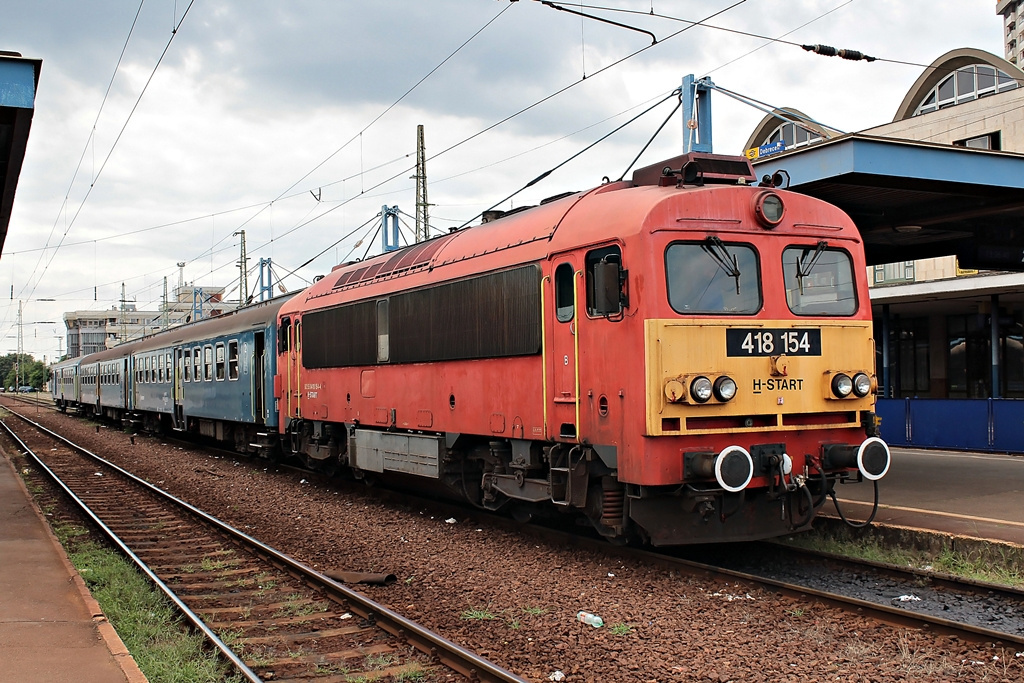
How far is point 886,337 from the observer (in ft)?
80.0

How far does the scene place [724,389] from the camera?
25.3 ft

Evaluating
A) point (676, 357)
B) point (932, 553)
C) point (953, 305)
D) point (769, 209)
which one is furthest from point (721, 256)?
point (953, 305)

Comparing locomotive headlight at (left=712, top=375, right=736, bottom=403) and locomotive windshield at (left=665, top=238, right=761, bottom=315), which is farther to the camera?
locomotive windshield at (left=665, top=238, right=761, bottom=315)

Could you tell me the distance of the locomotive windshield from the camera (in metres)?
7.89

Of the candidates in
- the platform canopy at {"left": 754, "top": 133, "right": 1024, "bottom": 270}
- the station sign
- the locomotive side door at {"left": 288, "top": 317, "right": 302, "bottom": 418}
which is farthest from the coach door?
the platform canopy at {"left": 754, "top": 133, "right": 1024, "bottom": 270}

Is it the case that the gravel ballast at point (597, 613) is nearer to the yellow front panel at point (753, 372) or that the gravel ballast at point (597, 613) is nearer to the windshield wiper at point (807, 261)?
the yellow front panel at point (753, 372)

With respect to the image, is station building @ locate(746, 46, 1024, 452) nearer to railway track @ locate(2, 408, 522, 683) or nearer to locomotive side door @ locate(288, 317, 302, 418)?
locomotive side door @ locate(288, 317, 302, 418)

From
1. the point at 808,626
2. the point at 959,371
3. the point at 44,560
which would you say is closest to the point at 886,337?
the point at 959,371

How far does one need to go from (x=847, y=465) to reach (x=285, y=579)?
539 cm

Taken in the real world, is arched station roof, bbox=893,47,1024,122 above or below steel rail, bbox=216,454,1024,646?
above

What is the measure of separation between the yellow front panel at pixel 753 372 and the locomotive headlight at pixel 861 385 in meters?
0.06

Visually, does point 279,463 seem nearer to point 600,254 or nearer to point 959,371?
point 600,254

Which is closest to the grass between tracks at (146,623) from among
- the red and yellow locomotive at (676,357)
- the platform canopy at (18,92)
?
the red and yellow locomotive at (676,357)

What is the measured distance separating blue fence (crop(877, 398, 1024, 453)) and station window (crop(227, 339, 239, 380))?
14082 millimetres
